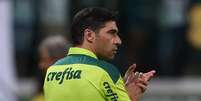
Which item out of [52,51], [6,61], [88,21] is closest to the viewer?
[88,21]

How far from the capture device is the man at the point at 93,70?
25.4 ft

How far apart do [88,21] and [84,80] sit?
0.38 metres

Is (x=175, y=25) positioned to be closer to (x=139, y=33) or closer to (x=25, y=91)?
(x=139, y=33)

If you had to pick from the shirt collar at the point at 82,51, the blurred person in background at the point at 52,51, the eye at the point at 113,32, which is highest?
the eye at the point at 113,32

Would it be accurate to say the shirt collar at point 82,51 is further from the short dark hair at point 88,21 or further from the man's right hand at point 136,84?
the man's right hand at point 136,84

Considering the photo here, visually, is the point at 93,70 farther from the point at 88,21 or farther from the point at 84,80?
the point at 88,21

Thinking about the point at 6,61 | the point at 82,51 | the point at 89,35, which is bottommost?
the point at 6,61

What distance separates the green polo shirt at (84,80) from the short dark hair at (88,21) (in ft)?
0.33

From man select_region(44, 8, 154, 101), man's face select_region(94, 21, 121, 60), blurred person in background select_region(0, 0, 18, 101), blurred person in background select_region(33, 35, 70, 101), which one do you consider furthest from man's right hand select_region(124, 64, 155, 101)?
blurred person in background select_region(0, 0, 18, 101)

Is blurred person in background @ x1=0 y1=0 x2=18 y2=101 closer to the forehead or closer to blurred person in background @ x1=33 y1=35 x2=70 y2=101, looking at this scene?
blurred person in background @ x1=33 y1=35 x2=70 y2=101

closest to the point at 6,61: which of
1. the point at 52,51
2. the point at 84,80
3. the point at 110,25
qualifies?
the point at 52,51

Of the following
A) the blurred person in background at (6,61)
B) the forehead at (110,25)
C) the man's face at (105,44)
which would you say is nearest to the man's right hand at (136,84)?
the man's face at (105,44)

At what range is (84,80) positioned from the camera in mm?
7777

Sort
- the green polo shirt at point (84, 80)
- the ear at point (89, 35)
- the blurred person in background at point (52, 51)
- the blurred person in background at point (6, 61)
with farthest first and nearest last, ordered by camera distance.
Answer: the blurred person in background at point (6, 61), the blurred person in background at point (52, 51), the ear at point (89, 35), the green polo shirt at point (84, 80)
